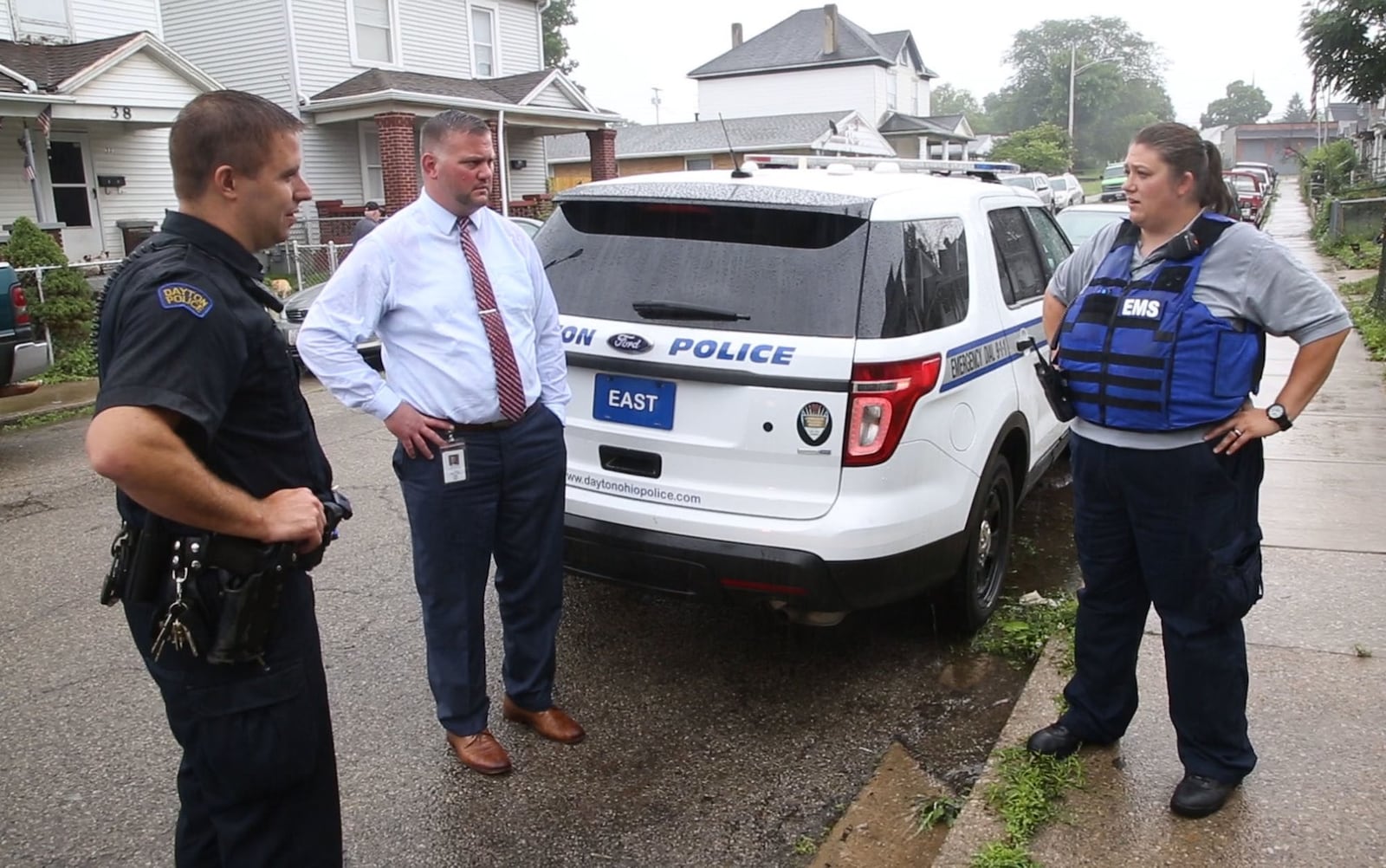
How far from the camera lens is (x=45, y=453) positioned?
8.30 m

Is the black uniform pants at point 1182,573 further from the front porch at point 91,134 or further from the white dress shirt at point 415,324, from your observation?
the front porch at point 91,134

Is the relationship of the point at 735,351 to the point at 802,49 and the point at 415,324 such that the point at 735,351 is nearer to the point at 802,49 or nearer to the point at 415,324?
the point at 415,324

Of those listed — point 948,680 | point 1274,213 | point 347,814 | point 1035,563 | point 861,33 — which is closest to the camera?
point 347,814

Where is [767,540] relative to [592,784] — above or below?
above

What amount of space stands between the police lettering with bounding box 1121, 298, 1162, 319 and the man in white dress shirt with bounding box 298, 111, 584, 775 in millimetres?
1677

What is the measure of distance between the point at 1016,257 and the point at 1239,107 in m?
174

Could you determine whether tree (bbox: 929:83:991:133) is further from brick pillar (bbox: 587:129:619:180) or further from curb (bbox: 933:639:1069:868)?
curb (bbox: 933:639:1069:868)

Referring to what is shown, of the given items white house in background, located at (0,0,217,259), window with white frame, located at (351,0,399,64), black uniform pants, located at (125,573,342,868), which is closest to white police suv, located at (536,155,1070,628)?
black uniform pants, located at (125,573,342,868)

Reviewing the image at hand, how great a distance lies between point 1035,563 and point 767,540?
2.36 m

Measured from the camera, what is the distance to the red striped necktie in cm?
325

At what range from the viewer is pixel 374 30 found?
22.5 meters

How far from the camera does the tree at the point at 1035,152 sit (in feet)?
181

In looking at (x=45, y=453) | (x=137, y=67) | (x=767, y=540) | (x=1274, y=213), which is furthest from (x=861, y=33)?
(x=767, y=540)

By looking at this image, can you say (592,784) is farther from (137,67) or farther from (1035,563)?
(137,67)
